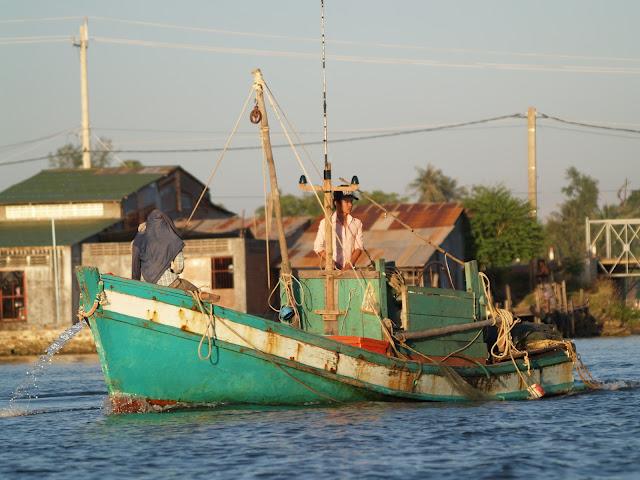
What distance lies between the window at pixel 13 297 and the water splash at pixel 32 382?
10.0 m

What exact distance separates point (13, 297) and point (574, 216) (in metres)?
63.1

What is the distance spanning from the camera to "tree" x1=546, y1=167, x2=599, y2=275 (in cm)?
8575

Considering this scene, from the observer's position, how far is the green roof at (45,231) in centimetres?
3900

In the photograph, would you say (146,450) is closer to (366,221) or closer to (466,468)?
(466,468)

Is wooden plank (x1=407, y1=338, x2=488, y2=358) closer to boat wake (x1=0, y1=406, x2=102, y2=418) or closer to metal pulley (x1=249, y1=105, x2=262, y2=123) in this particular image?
metal pulley (x1=249, y1=105, x2=262, y2=123)

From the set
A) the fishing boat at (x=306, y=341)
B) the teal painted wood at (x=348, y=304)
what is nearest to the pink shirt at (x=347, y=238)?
the fishing boat at (x=306, y=341)

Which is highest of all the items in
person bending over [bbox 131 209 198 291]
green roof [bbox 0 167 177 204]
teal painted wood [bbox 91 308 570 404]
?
green roof [bbox 0 167 177 204]

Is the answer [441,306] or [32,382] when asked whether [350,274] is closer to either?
[441,306]

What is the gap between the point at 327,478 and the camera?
10906 millimetres

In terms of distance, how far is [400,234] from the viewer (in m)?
40.9

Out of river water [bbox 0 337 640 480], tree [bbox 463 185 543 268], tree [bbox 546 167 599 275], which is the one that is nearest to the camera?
river water [bbox 0 337 640 480]

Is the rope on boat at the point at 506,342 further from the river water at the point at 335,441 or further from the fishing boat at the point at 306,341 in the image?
the river water at the point at 335,441

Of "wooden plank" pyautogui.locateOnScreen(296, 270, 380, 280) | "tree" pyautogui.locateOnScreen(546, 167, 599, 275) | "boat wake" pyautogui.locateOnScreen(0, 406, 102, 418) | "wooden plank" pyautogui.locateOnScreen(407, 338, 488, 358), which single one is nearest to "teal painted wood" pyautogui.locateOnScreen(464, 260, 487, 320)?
"wooden plank" pyautogui.locateOnScreen(407, 338, 488, 358)

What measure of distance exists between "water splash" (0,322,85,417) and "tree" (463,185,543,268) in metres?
23.9
